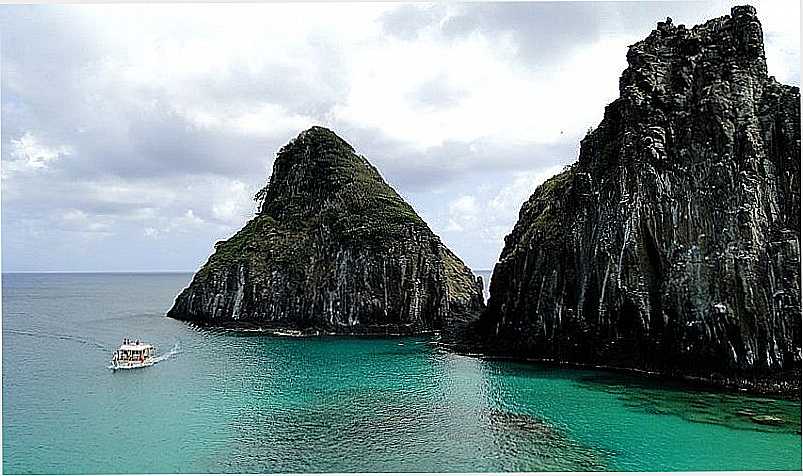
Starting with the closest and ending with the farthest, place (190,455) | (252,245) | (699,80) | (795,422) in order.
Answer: (190,455) → (795,422) → (699,80) → (252,245)

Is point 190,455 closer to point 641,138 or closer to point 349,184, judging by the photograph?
point 641,138

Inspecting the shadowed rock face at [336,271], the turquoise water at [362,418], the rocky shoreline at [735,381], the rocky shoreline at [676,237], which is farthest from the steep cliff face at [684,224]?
the shadowed rock face at [336,271]

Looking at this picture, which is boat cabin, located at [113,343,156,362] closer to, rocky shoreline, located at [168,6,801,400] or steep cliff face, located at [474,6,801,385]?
rocky shoreline, located at [168,6,801,400]

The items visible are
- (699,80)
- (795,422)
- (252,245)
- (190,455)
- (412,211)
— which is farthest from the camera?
(412,211)

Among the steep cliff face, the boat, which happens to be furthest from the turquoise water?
the steep cliff face

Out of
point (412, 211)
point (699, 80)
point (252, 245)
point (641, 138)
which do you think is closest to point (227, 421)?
point (641, 138)
